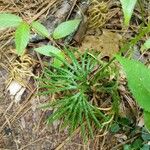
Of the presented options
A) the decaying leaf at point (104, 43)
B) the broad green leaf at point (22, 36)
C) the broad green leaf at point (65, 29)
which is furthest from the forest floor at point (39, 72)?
the broad green leaf at point (22, 36)

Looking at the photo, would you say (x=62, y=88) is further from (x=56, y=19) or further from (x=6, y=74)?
(x=56, y=19)

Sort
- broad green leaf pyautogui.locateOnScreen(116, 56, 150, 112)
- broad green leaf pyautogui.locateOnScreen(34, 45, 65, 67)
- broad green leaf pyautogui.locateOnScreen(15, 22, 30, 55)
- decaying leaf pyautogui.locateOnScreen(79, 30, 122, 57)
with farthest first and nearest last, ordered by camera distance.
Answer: decaying leaf pyautogui.locateOnScreen(79, 30, 122, 57), broad green leaf pyautogui.locateOnScreen(34, 45, 65, 67), broad green leaf pyautogui.locateOnScreen(15, 22, 30, 55), broad green leaf pyautogui.locateOnScreen(116, 56, 150, 112)

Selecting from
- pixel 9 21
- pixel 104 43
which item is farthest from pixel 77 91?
pixel 9 21

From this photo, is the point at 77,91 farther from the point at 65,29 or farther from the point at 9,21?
the point at 9,21

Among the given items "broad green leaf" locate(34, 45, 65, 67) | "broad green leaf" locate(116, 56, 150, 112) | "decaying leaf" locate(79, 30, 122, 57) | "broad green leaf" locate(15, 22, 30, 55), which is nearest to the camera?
"broad green leaf" locate(116, 56, 150, 112)

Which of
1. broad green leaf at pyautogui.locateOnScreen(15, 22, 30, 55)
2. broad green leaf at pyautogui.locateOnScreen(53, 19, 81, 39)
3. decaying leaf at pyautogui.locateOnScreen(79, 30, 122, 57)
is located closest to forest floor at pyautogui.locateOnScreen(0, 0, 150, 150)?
decaying leaf at pyautogui.locateOnScreen(79, 30, 122, 57)

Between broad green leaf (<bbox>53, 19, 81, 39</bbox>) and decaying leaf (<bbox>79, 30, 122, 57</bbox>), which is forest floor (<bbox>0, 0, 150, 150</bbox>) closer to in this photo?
decaying leaf (<bbox>79, 30, 122, 57</bbox>)

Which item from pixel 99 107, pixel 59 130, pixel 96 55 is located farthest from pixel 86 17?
pixel 59 130
